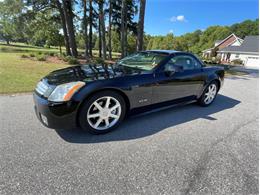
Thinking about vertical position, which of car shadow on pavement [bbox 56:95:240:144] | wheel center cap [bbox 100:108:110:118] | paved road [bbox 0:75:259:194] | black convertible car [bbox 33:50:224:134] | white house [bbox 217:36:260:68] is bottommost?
paved road [bbox 0:75:259:194]

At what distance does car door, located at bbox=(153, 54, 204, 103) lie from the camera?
3428 millimetres

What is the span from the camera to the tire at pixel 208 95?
4555 mm

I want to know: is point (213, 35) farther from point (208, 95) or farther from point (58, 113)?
point (58, 113)

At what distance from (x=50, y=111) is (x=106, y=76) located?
3.26ft

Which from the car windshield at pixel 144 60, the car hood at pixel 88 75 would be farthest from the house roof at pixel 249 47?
the car hood at pixel 88 75

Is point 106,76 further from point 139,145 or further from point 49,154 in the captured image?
point 49,154

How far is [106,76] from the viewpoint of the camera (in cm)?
291

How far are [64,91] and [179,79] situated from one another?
2.33m

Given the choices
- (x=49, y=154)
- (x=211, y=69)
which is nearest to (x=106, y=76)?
(x=49, y=154)

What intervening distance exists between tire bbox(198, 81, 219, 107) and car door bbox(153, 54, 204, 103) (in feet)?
1.15

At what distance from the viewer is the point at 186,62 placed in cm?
413

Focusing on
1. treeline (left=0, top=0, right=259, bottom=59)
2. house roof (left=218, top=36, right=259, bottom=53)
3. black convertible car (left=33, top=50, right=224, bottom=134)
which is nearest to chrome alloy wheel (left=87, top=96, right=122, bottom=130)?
black convertible car (left=33, top=50, right=224, bottom=134)

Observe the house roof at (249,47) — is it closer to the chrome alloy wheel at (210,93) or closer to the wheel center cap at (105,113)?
the chrome alloy wheel at (210,93)

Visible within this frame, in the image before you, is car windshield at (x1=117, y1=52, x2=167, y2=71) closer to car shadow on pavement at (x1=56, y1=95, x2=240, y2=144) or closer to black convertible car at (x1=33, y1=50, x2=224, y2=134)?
black convertible car at (x1=33, y1=50, x2=224, y2=134)
